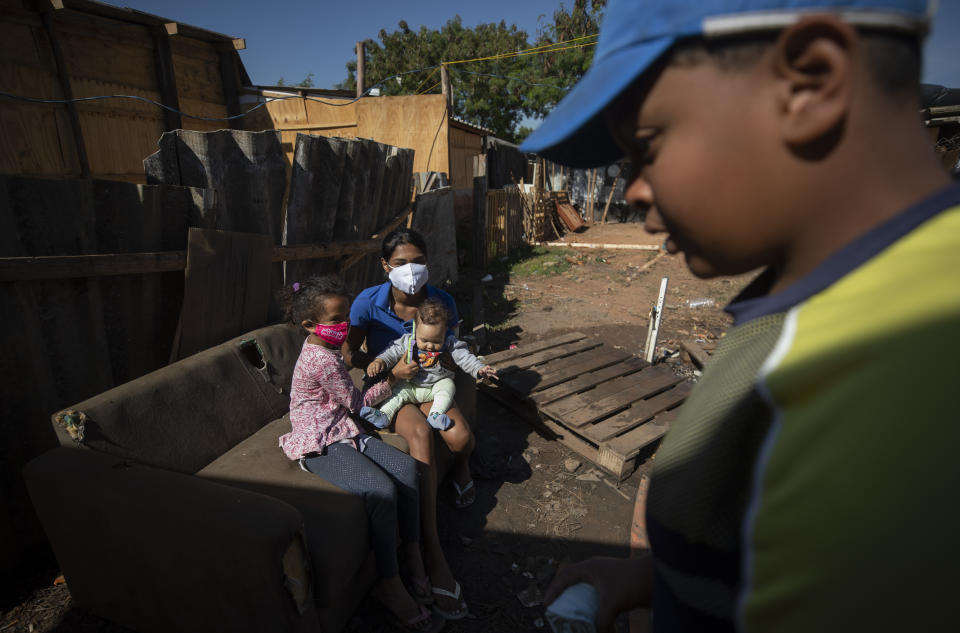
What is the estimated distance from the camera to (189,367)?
8.95 ft

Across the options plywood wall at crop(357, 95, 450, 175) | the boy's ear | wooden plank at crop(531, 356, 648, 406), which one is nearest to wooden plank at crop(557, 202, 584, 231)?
plywood wall at crop(357, 95, 450, 175)

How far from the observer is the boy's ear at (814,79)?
0.51 m

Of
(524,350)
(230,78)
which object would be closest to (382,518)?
(524,350)

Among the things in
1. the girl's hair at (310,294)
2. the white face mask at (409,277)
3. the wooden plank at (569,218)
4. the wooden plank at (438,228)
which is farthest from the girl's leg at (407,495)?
the wooden plank at (569,218)

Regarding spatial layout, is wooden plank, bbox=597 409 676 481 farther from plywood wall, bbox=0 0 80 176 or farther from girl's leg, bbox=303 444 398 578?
plywood wall, bbox=0 0 80 176

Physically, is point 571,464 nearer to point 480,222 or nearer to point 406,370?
point 406,370

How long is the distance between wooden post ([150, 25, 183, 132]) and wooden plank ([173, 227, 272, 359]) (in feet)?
19.4

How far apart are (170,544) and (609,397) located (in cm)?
340

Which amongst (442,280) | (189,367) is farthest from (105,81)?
(189,367)

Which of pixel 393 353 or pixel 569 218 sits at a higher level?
pixel 569 218

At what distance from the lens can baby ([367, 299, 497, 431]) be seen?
3.10m

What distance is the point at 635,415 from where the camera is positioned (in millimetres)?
4008

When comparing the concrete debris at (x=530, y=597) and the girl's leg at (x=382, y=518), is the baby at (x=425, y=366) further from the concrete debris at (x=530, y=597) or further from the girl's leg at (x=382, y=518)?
the concrete debris at (x=530, y=597)

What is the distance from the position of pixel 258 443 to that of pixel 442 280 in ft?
17.1
